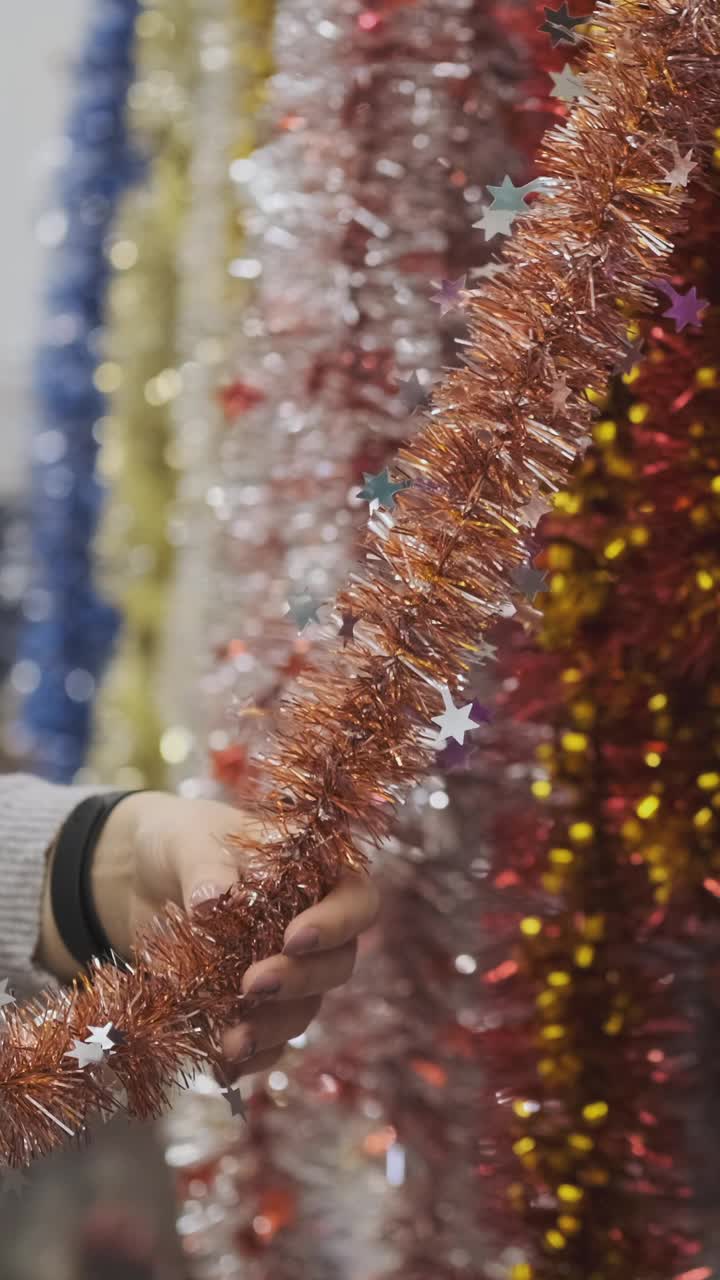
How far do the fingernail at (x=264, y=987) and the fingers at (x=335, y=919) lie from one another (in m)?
0.01

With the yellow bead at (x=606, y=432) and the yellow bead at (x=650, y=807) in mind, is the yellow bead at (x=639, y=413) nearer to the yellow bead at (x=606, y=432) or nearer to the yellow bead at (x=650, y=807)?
the yellow bead at (x=606, y=432)

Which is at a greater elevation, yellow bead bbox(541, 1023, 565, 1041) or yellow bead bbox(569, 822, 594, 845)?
yellow bead bbox(569, 822, 594, 845)

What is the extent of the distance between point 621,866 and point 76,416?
1.38 metres

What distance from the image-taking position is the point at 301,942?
0.49 metres

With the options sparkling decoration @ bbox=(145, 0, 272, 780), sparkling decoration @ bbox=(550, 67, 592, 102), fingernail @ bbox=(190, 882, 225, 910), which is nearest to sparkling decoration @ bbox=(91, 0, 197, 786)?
sparkling decoration @ bbox=(145, 0, 272, 780)

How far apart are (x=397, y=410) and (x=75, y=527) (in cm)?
114

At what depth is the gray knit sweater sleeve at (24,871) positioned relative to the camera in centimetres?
66

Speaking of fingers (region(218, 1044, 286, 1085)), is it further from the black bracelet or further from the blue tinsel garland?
the blue tinsel garland

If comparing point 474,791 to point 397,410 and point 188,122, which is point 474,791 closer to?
point 397,410

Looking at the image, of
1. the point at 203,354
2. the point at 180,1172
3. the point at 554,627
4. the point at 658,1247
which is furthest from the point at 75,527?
Result: the point at 658,1247

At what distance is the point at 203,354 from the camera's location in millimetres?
1429

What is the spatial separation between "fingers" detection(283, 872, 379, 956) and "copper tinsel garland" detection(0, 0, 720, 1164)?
1 centimetres

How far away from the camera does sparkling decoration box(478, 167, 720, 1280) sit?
2.29ft

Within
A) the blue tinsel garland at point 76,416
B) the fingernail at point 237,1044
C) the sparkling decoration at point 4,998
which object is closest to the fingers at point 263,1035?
the fingernail at point 237,1044
